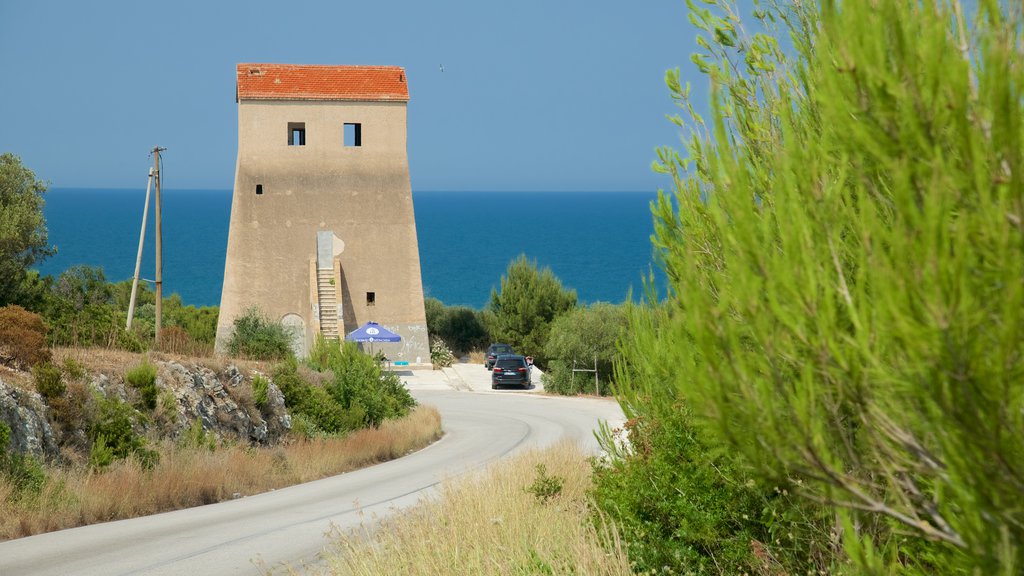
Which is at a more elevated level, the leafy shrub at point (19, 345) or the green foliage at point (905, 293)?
the leafy shrub at point (19, 345)

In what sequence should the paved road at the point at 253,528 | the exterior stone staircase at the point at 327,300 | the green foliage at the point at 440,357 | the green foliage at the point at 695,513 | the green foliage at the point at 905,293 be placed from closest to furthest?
the green foliage at the point at 905,293 < the green foliage at the point at 695,513 < the paved road at the point at 253,528 < the exterior stone staircase at the point at 327,300 < the green foliage at the point at 440,357

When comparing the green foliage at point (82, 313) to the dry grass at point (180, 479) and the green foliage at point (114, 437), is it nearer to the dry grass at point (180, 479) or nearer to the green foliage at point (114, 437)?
the green foliage at point (114, 437)

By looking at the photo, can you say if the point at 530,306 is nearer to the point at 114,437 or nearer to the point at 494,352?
the point at 494,352

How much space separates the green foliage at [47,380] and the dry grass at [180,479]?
1.23 meters

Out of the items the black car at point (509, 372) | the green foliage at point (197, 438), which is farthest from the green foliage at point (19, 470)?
the black car at point (509, 372)

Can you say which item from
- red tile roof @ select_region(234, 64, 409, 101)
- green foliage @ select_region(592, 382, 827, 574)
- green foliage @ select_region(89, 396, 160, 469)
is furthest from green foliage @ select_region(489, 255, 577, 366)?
green foliage @ select_region(592, 382, 827, 574)

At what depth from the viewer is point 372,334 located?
41344 millimetres

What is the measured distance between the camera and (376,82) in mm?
44969

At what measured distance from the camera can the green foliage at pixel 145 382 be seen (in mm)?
18359

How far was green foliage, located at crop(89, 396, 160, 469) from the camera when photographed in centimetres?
1631

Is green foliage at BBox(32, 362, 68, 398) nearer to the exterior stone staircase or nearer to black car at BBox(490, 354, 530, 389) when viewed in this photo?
black car at BBox(490, 354, 530, 389)

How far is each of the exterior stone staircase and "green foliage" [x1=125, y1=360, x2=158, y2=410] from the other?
24.1 metres

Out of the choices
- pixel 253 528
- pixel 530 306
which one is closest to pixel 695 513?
pixel 253 528

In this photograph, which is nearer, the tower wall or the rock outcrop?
the rock outcrop
